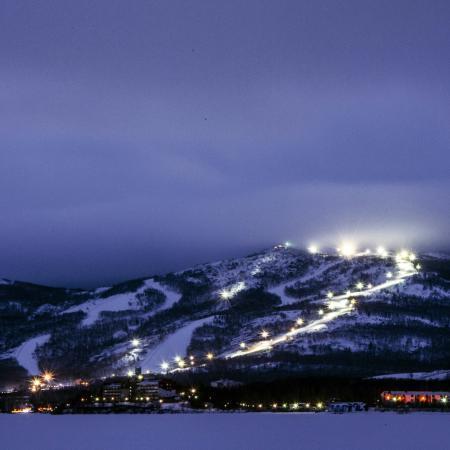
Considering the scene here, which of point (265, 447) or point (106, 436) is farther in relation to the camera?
point (106, 436)

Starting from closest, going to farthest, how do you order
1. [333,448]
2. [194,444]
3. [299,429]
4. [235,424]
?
[333,448] < [194,444] < [299,429] < [235,424]

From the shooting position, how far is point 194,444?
136 metres

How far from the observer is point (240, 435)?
151 meters

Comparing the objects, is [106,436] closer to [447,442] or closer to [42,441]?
[42,441]

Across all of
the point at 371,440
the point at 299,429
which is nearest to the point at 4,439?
the point at 299,429

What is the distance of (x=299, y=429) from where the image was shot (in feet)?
535

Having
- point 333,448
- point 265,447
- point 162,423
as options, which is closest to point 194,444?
point 265,447

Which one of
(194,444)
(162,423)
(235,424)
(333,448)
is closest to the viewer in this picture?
(333,448)

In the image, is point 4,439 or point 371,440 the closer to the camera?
point 371,440

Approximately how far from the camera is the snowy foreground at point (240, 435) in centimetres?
13238

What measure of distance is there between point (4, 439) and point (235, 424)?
154 feet

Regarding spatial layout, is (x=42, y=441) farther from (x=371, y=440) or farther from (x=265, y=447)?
(x=371, y=440)

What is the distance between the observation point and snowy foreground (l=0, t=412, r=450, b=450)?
13238 centimetres

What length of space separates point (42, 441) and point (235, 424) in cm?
4633
